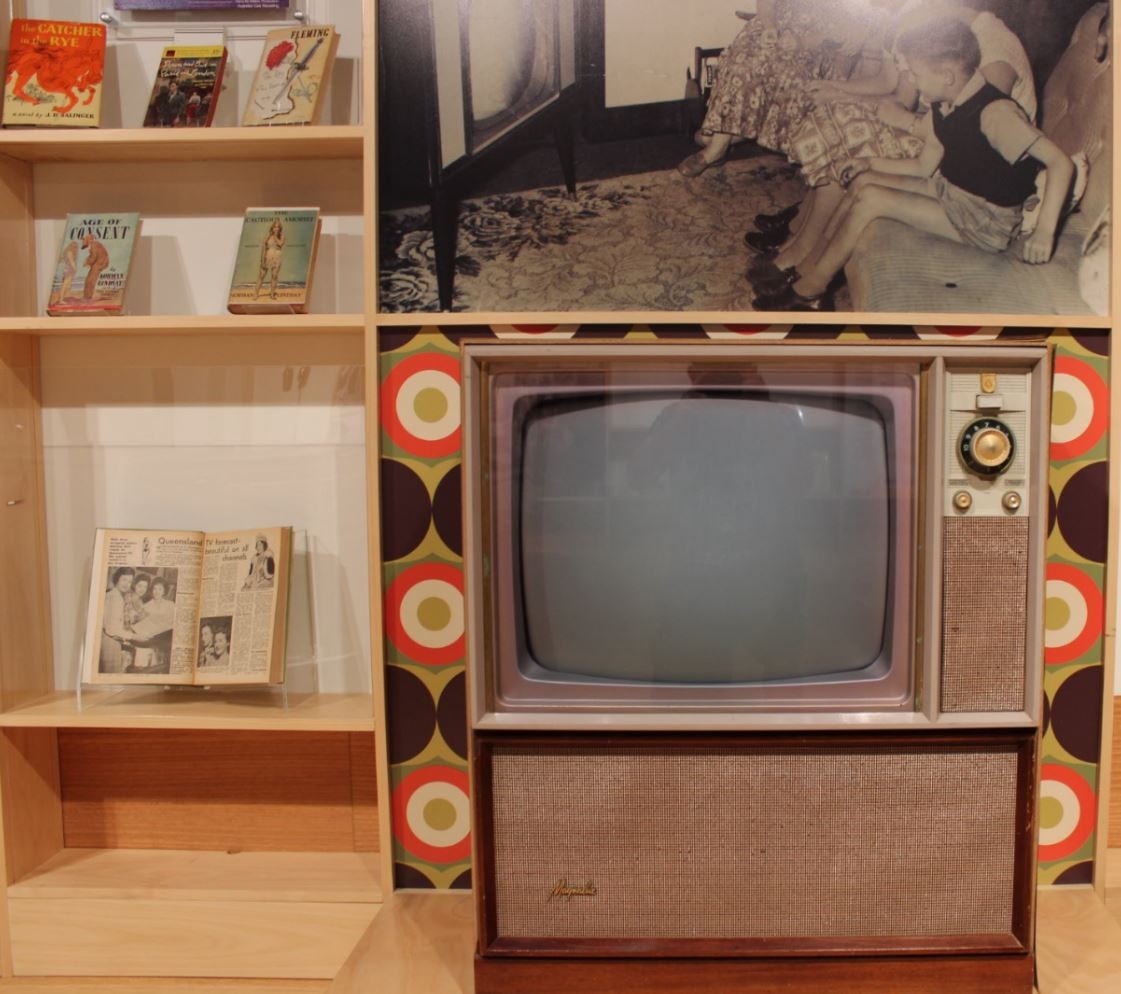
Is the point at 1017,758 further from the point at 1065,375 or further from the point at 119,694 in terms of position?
the point at 119,694

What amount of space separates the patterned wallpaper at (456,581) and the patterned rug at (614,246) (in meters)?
0.05

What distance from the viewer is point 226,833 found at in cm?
142

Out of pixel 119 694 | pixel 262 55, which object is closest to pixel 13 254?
pixel 262 55

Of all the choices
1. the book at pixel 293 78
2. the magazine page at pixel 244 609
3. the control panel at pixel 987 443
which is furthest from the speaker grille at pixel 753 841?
the book at pixel 293 78

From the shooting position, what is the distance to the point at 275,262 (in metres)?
1.27

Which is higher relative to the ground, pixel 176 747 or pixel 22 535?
pixel 22 535

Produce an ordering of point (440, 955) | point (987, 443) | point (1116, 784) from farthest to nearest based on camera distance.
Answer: point (1116, 784) < point (440, 955) < point (987, 443)

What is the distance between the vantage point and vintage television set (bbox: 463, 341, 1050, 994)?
3.03ft

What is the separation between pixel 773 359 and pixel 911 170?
56 centimetres

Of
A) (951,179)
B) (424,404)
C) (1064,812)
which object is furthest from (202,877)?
(951,179)

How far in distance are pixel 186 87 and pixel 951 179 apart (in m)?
1.15

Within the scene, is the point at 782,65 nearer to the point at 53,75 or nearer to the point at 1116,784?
the point at 53,75

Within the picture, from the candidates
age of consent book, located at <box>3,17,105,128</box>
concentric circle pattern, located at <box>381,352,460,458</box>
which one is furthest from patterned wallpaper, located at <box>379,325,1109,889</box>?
age of consent book, located at <box>3,17,105,128</box>

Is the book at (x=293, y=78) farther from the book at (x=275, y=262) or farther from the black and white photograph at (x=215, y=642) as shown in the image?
the black and white photograph at (x=215, y=642)
